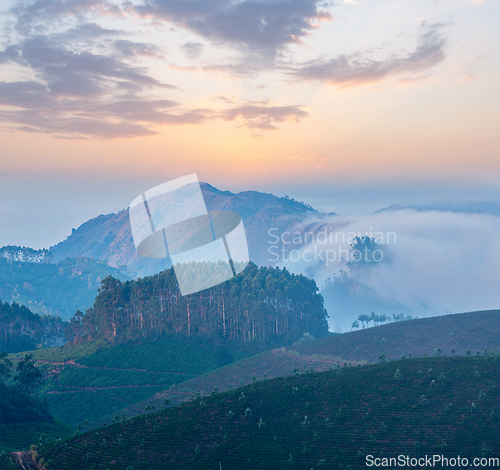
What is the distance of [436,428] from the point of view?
4900 centimetres

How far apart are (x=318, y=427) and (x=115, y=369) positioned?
64629mm

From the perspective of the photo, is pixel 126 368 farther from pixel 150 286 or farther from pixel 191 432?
pixel 191 432

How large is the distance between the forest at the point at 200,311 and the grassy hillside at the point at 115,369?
4703 millimetres

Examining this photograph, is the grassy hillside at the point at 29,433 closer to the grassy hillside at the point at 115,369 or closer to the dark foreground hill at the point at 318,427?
the dark foreground hill at the point at 318,427

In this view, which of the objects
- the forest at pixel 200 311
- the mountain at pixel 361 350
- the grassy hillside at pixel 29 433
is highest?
the forest at pixel 200 311

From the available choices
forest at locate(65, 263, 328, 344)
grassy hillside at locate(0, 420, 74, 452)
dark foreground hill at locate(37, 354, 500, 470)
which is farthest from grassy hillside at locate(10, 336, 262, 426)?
dark foreground hill at locate(37, 354, 500, 470)

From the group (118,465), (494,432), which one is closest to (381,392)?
(494,432)

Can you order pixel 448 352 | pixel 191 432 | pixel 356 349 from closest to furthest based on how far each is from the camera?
1. pixel 191 432
2. pixel 448 352
3. pixel 356 349

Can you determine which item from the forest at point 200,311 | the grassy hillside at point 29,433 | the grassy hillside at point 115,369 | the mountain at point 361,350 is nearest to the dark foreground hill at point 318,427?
the grassy hillside at point 29,433

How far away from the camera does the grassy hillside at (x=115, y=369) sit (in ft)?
290

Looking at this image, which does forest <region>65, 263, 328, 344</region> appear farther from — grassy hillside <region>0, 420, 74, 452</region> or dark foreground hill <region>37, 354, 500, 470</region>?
dark foreground hill <region>37, 354, 500, 470</region>

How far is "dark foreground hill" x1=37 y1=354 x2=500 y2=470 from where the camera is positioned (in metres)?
46.5

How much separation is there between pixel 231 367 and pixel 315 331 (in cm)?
4342

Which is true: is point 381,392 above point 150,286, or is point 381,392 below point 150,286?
below
